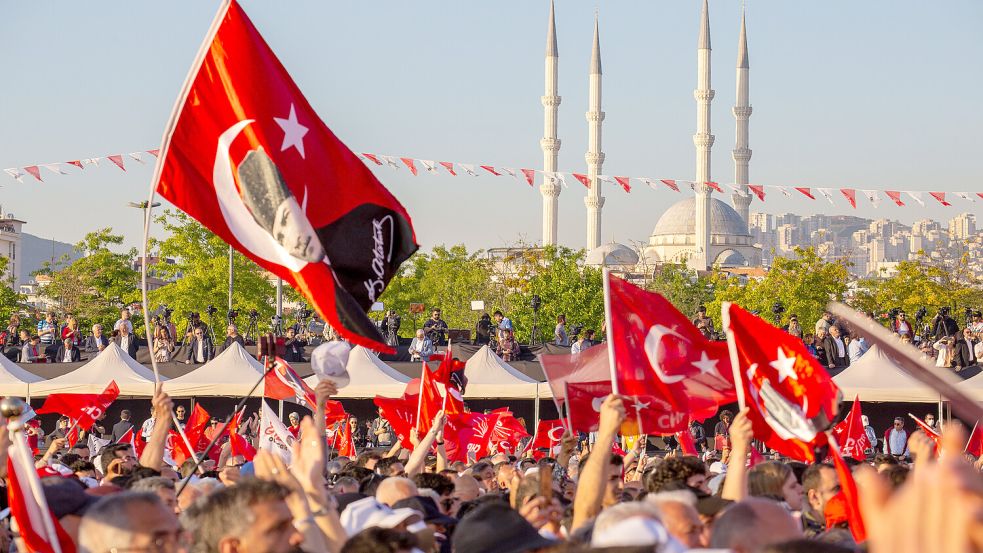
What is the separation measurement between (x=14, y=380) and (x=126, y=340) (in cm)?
273

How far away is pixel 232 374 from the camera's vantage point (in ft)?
83.0

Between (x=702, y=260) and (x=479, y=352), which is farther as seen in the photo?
(x=702, y=260)

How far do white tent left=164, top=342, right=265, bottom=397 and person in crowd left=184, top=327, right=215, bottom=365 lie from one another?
7.37ft

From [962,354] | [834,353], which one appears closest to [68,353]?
[834,353]

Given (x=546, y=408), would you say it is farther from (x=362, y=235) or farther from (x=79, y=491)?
(x=79, y=491)

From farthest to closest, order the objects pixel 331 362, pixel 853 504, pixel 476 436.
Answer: pixel 476 436, pixel 331 362, pixel 853 504

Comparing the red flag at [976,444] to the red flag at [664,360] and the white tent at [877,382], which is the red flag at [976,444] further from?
the white tent at [877,382]

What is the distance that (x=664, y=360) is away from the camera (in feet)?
27.9

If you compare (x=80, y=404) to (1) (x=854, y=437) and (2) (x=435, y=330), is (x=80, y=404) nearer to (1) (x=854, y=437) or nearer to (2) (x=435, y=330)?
(1) (x=854, y=437)

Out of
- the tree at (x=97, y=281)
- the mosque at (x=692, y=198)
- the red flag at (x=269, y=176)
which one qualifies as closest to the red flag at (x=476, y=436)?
the red flag at (x=269, y=176)

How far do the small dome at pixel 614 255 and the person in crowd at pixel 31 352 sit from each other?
265 feet

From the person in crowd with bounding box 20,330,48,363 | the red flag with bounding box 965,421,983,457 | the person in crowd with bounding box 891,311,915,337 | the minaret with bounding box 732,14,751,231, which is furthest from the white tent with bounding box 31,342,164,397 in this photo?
the minaret with bounding box 732,14,751,231

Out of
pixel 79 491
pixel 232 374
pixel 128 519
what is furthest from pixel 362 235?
pixel 232 374

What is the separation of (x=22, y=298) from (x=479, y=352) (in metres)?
40.2
